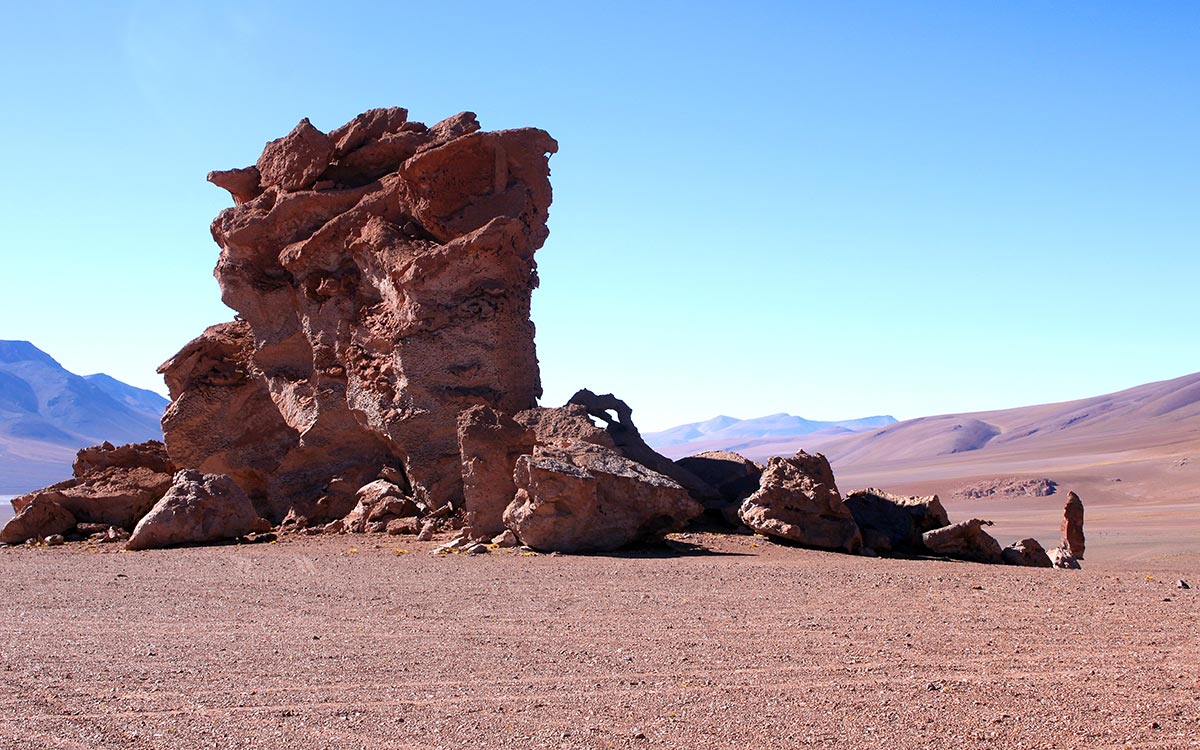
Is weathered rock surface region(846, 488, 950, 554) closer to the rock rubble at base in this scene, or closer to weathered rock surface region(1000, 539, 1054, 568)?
the rock rubble at base

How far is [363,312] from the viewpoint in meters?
16.2

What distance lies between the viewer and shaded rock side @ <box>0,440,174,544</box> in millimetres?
16250

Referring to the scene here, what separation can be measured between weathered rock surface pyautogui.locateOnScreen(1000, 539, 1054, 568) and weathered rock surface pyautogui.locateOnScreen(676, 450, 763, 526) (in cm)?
324

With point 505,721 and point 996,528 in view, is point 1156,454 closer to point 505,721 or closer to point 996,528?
point 996,528

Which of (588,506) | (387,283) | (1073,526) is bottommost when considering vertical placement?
(1073,526)

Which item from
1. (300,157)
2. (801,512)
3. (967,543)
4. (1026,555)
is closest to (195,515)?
(300,157)

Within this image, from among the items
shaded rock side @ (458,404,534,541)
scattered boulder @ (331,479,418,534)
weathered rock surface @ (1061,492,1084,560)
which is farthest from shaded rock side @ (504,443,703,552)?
weathered rock surface @ (1061,492,1084,560)

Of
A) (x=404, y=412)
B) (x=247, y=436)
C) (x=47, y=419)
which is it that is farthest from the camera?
(x=47, y=419)

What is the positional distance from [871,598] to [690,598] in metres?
1.41

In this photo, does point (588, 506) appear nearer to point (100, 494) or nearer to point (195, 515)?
point (195, 515)

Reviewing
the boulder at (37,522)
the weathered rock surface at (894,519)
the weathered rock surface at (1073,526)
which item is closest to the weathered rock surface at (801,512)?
the weathered rock surface at (894,519)

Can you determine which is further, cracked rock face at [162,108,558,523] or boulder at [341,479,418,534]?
boulder at [341,479,418,534]

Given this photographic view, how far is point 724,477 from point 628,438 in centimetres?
154

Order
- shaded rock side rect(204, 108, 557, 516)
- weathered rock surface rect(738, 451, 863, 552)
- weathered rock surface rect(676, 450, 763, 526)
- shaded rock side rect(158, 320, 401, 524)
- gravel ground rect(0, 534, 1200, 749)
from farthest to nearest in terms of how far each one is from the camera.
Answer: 1. shaded rock side rect(158, 320, 401, 524)
2. shaded rock side rect(204, 108, 557, 516)
3. weathered rock surface rect(676, 450, 763, 526)
4. weathered rock surface rect(738, 451, 863, 552)
5. gravel ground rect(0, 534, 1200, 749)
